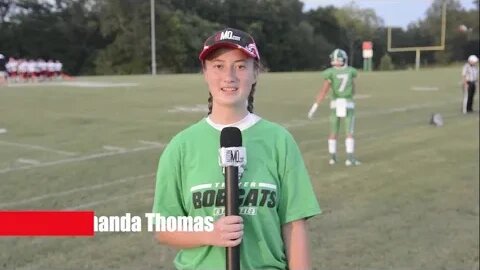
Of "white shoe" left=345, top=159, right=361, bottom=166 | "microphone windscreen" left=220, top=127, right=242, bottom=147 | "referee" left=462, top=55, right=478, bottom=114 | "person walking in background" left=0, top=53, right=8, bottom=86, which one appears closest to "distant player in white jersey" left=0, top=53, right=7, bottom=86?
"person walking in background" left=0, top=53, right=8, bottom=86

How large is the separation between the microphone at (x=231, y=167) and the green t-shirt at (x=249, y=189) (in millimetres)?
289

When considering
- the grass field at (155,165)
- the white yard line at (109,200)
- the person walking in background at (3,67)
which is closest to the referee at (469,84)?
the grass field at (155,165)

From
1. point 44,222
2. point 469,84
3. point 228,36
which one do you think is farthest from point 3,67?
point 469,84

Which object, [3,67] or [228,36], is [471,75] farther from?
[228,36]

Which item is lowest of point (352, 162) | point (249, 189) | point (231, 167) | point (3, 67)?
point (352, 162)

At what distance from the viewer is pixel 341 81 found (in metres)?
9.31

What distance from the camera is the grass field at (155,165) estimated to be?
201 inches

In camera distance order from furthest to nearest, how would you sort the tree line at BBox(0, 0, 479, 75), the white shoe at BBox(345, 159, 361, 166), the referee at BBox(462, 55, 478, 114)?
the referee at BBox(462, 55, 478, 114) → the white shoe at BBox(345, 159, 361, 166) → the tree line at BBox(0, 0, 479, 75)

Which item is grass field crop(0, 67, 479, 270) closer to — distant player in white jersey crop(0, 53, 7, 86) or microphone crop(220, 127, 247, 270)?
distant player in white jersey crop(0, 53, 7, 86)

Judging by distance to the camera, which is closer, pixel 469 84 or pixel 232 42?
pixel 232 42

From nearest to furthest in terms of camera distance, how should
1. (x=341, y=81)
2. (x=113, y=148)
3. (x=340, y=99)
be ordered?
(x=341, y=81), (x=340, y=99), (x=113, y=148)

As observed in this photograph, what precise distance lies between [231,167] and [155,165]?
7.55 metres

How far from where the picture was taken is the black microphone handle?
5.46 feet

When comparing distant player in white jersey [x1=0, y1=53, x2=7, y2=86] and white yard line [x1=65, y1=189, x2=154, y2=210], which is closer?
distant player in white jersey [x1=0, y1=53, x2=7, y2=86]
